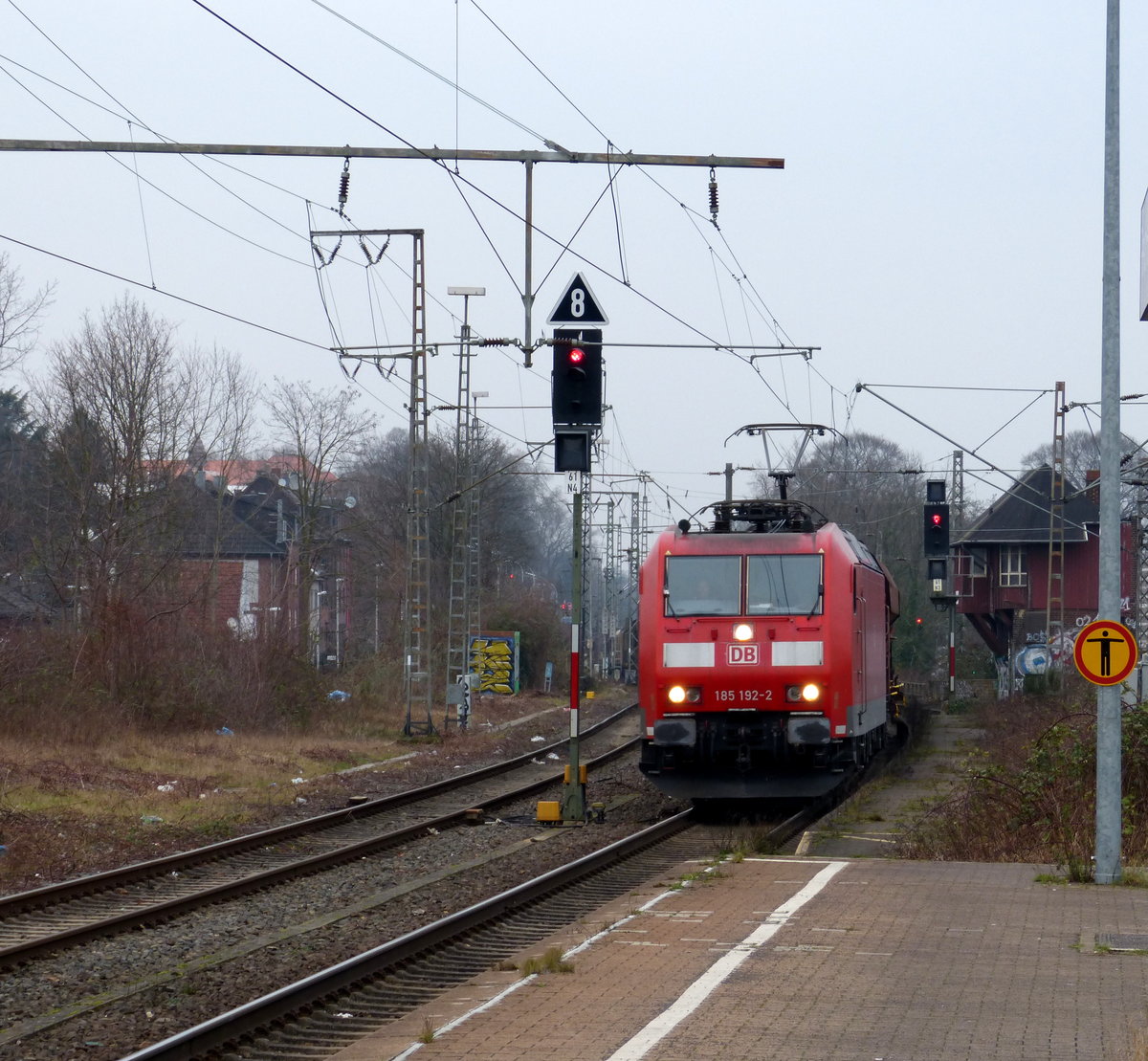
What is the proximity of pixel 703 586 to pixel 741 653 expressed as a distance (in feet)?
3.06

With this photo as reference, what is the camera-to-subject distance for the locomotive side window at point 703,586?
17.0 metres

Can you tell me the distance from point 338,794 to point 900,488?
64.8 meters

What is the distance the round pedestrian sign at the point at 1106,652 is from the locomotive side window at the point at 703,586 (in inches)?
225

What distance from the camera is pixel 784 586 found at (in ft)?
55.4

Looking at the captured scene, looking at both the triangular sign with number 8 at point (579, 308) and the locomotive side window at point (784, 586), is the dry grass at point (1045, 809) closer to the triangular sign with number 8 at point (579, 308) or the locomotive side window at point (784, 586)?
the locomotive side window at point (784, 586)

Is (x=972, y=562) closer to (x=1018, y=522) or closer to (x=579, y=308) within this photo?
(x=1018, y=522)

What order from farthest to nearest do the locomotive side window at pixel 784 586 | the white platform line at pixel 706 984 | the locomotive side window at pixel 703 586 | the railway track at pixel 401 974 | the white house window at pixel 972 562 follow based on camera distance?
the white house window at pixel 972 562
the locomotive side window at pixel 703 586
the locomotive side window at pixel 784 586
the railway track at pixel 401 974
the white platform line at pixel 706 984

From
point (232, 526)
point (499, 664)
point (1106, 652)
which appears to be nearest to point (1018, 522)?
point (499, 664)

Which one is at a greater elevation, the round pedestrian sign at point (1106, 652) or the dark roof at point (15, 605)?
the dark roof at point (15, 605)

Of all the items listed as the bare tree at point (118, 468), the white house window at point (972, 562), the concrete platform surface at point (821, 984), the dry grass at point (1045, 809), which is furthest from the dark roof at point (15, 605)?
the white house window at point (972, 562)

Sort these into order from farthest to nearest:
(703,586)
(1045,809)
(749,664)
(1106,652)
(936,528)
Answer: (936,528), (703,586), (749,664), (1045,809), (1106,652)

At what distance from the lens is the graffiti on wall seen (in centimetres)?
4672

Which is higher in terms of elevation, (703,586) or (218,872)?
(703,586)

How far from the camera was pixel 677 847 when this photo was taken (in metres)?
15.3
